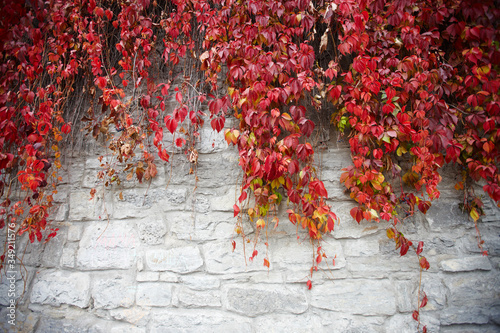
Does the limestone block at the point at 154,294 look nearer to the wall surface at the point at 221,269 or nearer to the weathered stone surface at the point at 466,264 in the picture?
the wall surface at the point at 221,269

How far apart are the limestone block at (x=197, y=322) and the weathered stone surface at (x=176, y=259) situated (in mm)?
258

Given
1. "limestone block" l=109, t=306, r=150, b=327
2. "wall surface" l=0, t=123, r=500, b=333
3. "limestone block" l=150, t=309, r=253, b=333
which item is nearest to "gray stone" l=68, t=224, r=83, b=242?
"wall surface" l=0, t=123, r=500, b=333

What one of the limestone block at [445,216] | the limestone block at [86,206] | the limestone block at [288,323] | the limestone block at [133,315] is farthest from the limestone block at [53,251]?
the limestone block at [445,216]

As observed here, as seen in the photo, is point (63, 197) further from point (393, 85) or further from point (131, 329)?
point (393, 85)

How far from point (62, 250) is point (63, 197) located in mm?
365

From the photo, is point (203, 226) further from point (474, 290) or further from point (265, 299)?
point (474, 290)

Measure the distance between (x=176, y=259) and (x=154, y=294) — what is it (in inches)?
10.0

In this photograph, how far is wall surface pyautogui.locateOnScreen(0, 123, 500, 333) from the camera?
5.58 feet

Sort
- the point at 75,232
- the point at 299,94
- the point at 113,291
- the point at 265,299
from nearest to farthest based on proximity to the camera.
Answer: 1. the point at 299,94
2. the point at 265,299
3. the point at 113,291
4. the point at 75,232

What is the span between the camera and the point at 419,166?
1.66m

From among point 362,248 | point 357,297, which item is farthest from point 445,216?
point 357,297

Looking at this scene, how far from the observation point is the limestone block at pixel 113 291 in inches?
72.1

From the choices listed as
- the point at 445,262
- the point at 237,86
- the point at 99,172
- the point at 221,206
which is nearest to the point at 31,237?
the point at 99,172

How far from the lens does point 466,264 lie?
5.64 feet
